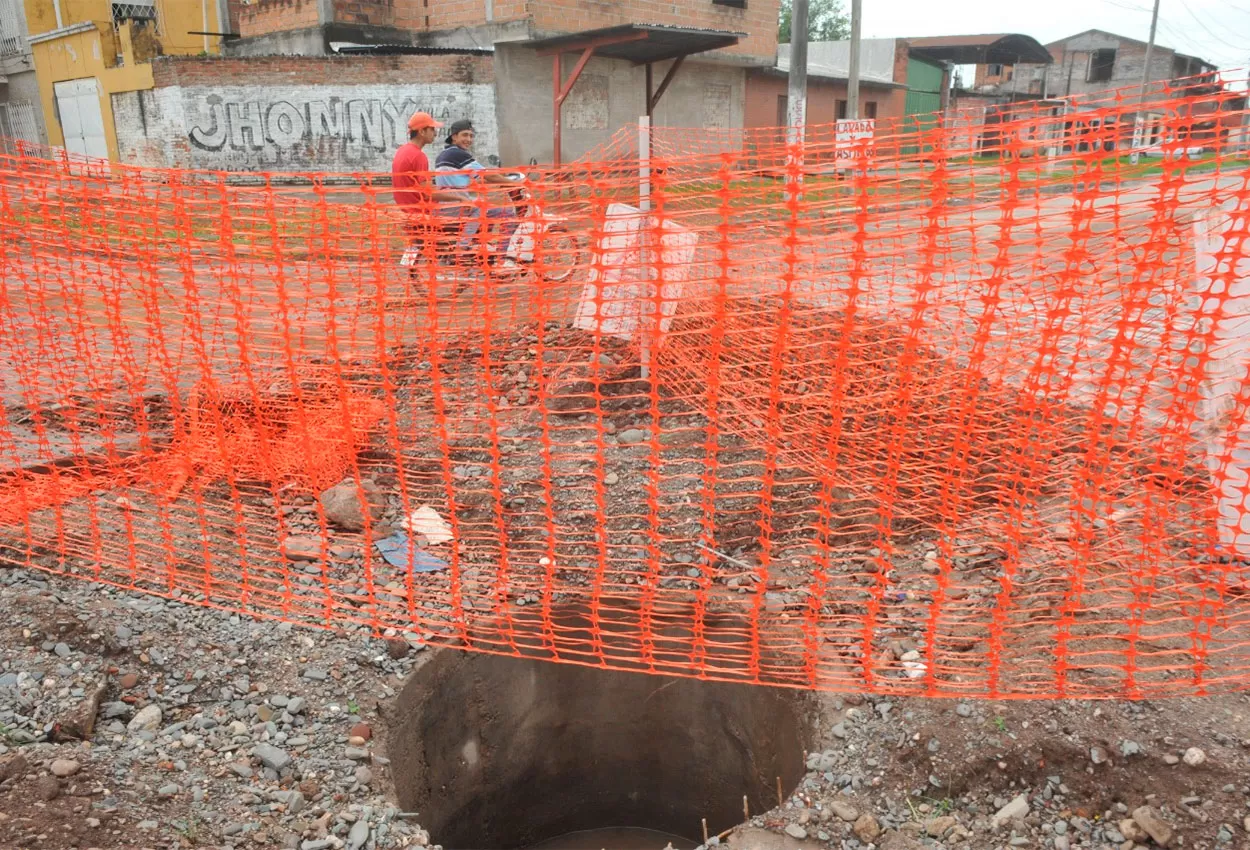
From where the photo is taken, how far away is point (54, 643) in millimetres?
3135

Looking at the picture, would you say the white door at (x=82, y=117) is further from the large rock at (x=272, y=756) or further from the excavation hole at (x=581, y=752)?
the large rock at (x=272, y=756)

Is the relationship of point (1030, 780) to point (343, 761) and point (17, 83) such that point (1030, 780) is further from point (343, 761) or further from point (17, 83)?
point (17, 83)

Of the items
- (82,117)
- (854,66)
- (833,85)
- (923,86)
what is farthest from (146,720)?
(923,86)

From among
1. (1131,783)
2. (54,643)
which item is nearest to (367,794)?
(54,643)

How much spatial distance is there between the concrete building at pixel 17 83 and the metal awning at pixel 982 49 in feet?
81.8

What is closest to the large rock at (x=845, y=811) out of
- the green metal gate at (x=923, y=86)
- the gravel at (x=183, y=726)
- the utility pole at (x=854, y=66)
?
the gravel at (x=183, y=726)

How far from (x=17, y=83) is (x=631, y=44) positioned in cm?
1545

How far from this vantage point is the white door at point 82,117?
642 inches

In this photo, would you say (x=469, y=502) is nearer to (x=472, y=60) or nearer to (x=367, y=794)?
(x=367, y=794)

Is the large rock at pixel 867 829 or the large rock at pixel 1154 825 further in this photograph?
the large rock at pixel 867 829

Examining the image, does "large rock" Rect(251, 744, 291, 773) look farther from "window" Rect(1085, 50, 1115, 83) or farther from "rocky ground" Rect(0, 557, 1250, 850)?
"window" Rect(1085, 50, 1115, 83)

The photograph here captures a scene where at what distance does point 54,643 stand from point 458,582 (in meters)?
1.43

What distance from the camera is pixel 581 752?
15.1ft

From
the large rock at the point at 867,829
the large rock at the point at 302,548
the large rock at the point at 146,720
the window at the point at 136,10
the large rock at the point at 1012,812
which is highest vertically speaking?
the window at the point at 136,10
